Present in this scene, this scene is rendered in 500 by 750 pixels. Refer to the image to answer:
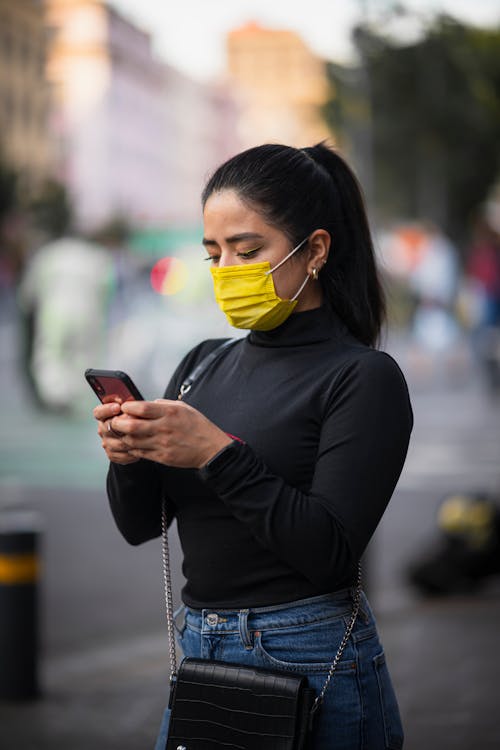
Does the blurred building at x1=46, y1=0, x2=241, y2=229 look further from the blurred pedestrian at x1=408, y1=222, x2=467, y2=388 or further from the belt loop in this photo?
the belt loop

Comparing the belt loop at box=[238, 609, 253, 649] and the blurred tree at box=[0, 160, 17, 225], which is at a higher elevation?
the blurred tree at box=[0, 160, 17, 225]

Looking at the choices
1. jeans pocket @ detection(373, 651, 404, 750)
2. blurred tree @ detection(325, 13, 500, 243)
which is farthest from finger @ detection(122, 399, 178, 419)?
blurred tree @ detection(325, 13, 500, 243)

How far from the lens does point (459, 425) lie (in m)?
16.1

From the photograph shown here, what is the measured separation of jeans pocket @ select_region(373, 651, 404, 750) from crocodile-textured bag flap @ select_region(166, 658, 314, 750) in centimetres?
18

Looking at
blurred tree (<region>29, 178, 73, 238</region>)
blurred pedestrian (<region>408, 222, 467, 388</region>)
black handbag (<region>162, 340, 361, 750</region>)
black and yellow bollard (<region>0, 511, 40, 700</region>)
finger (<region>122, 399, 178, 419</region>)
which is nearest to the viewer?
finger (<region>122, 399, 178, 419</region>)

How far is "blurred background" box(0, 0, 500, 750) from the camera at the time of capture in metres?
5.46

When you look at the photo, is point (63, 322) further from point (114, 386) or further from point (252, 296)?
point (114, 386)

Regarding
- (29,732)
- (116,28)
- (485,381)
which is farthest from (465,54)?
(29,732)

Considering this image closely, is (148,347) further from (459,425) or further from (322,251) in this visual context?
(322,251)

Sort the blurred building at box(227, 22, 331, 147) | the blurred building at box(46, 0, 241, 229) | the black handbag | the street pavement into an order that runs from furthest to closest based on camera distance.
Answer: the blurred building at box(46, 0, 241, 229)
the blurred building at box(227, 22, 331, 147)
the street pavement
the black handbag

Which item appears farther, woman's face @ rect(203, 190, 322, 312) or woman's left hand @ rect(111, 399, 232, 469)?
woman's face @ rect(203, 190, 322, 312)

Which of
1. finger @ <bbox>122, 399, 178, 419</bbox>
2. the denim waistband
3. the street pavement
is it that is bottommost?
the street pavement

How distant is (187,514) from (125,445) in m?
0.27

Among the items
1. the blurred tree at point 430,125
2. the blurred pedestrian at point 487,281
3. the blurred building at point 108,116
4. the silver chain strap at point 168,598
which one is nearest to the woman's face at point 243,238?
the silver chain strap at point 168,598
